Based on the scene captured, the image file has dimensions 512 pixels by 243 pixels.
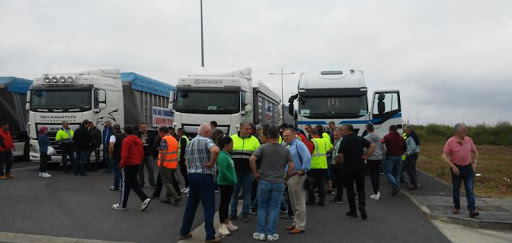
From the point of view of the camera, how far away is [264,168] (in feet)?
21.1

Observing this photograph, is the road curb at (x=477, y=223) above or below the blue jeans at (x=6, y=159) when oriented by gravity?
below

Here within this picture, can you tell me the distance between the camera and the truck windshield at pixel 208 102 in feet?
45.5

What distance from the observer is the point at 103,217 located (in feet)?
25.4

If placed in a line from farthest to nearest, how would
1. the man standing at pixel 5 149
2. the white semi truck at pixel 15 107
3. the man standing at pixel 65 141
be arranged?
the white semi truck at pixel 15 107, the man standing at pixel 65 141, the man standing at pixel 5 149

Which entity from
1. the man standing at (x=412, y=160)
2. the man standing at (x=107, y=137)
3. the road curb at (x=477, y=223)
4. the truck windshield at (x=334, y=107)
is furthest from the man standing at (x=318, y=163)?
the man standing at (x=107, y=137)

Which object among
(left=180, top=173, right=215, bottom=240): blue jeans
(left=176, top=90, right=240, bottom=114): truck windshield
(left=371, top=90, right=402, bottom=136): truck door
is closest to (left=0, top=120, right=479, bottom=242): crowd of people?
(left=180, top=173, right=215, bottom=240): blue jeans

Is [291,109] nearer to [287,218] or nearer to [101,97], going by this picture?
[101,97]

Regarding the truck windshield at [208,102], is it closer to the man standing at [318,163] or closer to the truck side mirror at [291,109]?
the truck side mirror at [291,109]

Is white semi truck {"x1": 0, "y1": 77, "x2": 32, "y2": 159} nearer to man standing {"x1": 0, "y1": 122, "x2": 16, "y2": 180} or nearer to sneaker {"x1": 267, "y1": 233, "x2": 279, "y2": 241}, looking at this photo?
man standing {"x1": 0, "y1": 122, "x2": 16, "y2": 180}

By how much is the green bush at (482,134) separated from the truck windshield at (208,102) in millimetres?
33161

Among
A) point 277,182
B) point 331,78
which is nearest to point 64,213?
point 277,182

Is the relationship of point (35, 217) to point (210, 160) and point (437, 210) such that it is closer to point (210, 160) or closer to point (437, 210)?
point (210, 160)

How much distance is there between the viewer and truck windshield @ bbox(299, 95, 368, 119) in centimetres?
1401

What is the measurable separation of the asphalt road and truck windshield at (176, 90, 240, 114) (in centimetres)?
446
